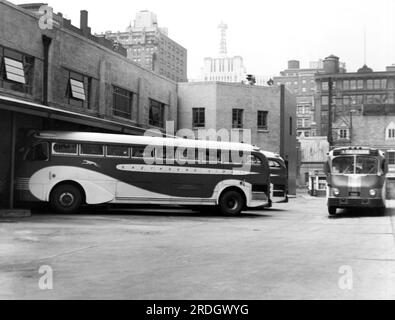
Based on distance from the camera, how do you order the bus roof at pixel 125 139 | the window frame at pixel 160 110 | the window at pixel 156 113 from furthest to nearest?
the window at pixel 156 113 → the window frame at pixel 160 110 → the bus roof at pixel 125 139

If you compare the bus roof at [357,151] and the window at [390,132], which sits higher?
the window at [390,132]

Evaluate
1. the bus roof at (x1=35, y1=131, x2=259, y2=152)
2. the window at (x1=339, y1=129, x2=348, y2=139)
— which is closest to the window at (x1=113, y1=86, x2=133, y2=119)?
the bus roof at (x1=35, y1=131, x2=259, y2=152)

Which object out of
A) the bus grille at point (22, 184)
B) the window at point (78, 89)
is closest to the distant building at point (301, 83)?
the window at point (78, 89)

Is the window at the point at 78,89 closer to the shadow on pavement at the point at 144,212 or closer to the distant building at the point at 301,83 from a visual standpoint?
the shadow on pavement at the point at 144,212

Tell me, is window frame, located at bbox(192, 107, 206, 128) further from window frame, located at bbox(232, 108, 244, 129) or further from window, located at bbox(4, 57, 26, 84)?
window, located at bbox(4, 57, 26, 84)

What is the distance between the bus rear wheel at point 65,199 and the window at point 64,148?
1217 mm

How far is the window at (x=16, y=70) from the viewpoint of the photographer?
839 inches

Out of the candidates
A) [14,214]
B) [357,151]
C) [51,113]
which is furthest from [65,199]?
[357,151]

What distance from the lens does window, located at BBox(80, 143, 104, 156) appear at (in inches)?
791

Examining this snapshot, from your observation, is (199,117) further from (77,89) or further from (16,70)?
(16,70)

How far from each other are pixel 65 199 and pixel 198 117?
2349 cm

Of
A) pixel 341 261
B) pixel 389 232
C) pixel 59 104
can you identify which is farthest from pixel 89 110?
pixel 341 261

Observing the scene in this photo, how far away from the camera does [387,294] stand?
22.4 ft
